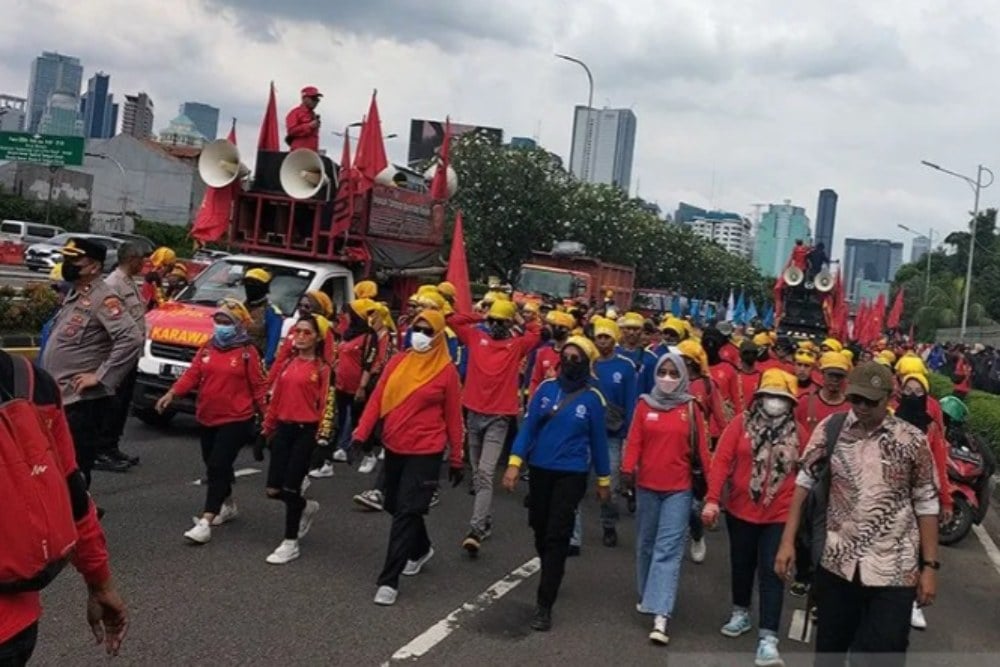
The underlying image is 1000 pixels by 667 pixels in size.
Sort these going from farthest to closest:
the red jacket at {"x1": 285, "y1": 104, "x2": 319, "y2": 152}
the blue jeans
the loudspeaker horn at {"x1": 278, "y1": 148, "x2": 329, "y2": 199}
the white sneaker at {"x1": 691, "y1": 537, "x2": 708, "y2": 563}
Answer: the red jacket at {"x1": 285, "y1": 104, "x2": 319, "y2": 152}, the loudspeaker horn at {"x1": 278, "y1": 148, "x2": 329, "y2": 199}, the white sneaker at {"x1": 691, "y1": 537, "x2": 708, "y2": 563}, the blue jeans

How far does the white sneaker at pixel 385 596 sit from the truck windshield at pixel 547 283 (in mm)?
18685

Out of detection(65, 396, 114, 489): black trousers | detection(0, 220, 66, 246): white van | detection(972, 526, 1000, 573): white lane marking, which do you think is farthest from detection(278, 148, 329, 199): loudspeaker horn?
detection(0, 220, 66, 246): white van

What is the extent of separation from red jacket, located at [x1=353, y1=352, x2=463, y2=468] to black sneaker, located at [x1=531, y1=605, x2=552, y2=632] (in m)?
1.04

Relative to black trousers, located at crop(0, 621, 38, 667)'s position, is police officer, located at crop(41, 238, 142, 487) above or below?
above

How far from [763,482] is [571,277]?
19.5 meters

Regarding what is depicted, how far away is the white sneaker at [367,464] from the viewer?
10.0 metres

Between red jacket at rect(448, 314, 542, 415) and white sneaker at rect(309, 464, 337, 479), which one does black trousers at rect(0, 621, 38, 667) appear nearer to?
red jacket at rect(448, 314, 542, 415)

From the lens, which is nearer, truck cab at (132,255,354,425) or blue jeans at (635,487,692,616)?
blue jeans at (635,487,692,616)

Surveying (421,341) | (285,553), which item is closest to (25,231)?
(285,553)

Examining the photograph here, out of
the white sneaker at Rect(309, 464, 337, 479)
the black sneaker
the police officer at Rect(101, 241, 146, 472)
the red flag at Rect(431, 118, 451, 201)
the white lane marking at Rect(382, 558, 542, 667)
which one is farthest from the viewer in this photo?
the red flag at Rect(431, 118, 451, 201)

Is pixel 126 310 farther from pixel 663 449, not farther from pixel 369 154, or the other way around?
pixel 369 154

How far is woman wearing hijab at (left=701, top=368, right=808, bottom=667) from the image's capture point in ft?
18.8

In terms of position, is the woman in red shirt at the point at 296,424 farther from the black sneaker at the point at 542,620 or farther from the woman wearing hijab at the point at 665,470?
the woman wearing hijab at the point at 665,470

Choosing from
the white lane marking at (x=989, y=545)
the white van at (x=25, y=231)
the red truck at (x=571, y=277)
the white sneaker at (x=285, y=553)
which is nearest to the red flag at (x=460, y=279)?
the white sneaker at (x=285, y=553)
